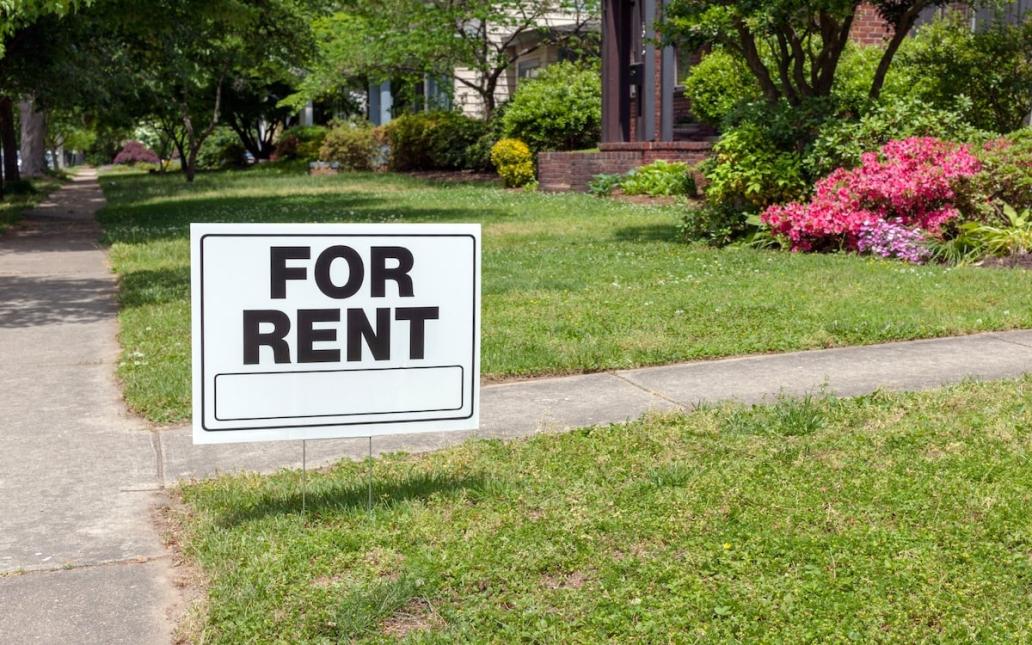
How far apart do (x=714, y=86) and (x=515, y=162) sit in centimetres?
547

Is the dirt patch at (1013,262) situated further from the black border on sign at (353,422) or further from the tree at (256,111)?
the tree at (256,111)

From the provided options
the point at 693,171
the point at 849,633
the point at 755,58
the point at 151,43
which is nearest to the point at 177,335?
the point at 849,633

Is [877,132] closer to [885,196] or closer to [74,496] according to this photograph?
[885,196]

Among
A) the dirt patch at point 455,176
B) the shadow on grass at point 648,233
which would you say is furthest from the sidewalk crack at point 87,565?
the dirt patch at point 455,176

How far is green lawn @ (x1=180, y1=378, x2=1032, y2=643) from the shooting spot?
3.78 m

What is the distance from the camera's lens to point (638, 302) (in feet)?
31.1

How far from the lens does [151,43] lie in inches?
934

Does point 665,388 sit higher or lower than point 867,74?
lower

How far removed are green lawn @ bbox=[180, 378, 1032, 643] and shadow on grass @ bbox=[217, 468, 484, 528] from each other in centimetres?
1

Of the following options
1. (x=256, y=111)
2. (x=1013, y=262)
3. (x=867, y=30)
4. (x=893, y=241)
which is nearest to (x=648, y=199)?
(x=867, y=30)

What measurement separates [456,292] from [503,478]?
87cm

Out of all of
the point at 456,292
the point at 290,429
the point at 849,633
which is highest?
the point at 456,292

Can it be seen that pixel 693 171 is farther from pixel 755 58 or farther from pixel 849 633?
pixel 849 633

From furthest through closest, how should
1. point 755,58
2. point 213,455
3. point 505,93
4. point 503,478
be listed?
point 505,93 → point 755,58 → point 213,455 → point 503,478
